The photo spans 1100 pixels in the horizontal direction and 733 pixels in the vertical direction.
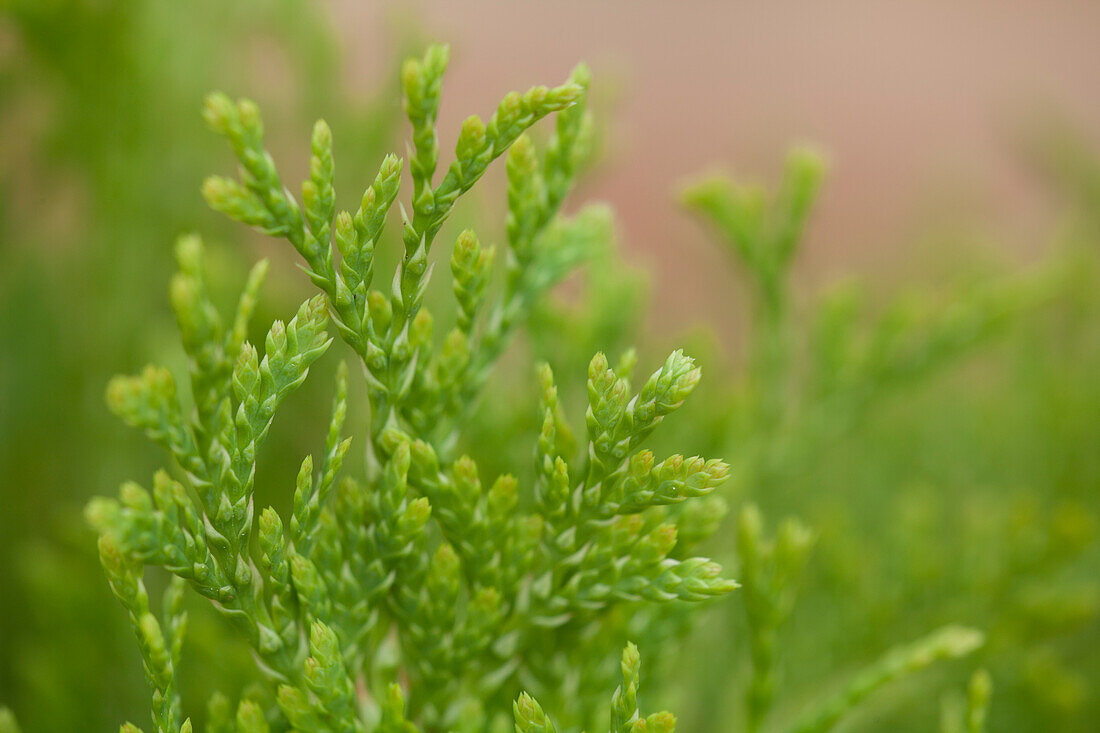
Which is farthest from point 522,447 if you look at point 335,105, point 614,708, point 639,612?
point 335,105

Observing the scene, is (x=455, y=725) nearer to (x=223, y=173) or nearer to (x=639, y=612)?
(x=639, y=612)

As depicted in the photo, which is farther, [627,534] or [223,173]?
[223,173]

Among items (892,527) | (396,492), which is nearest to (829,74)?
(892,527)

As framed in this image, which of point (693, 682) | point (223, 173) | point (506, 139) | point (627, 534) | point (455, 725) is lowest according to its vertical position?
point (693, 682)

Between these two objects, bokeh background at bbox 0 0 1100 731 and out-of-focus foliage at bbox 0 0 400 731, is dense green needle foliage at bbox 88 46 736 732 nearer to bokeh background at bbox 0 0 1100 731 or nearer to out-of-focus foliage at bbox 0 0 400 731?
bokeh background at bbox 0 0 1100 731

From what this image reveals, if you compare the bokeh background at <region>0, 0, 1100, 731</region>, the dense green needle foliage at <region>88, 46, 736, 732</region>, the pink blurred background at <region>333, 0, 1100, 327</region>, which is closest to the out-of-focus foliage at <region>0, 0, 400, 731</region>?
the bokeh background at <region>0, 0, 1100, 731</region>

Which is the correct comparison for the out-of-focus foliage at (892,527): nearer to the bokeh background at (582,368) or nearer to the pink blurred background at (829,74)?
the bokeh background at (582,368)
